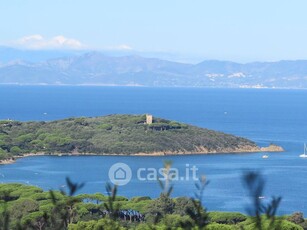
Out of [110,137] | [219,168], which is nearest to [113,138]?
[110,137]

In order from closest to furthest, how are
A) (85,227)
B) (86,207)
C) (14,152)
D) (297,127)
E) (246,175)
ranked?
(246,175) < (85,227) < (86,207) < (14,152) < (297,127)

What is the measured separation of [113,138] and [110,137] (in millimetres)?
271

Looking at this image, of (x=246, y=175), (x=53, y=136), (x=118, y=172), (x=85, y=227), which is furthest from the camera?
(x=53, y=136)

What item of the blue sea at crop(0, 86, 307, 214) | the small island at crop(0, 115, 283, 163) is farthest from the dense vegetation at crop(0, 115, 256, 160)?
the blue sea at crop(0, 86, 307, 214)

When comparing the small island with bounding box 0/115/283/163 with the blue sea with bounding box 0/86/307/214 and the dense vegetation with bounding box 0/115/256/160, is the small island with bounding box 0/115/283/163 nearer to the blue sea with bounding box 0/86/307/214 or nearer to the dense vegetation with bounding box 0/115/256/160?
the dense vegetation with bounding box 0/115/256/160

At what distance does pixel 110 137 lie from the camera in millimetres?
58438

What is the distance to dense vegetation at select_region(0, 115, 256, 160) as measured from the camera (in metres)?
55.3

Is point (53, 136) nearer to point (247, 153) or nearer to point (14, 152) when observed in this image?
point (14, 152)

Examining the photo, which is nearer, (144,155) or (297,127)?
(144,155)

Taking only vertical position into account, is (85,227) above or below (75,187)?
below

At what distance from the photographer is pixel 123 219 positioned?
79.2 ft

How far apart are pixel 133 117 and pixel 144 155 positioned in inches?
351

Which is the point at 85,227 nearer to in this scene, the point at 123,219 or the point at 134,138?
the point at 123,219

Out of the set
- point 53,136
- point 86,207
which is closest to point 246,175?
point 86,207
